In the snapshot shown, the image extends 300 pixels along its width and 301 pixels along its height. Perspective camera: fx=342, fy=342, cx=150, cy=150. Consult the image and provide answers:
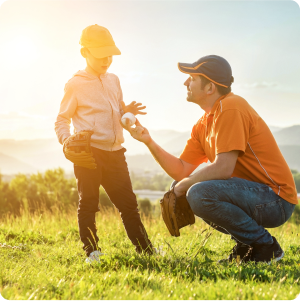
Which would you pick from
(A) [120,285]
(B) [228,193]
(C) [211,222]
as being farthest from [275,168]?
(A) [120,285]

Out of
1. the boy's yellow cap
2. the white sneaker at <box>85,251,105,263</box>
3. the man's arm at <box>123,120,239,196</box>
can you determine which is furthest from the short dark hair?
the white sneaker at <box>85,251,105,263</box>

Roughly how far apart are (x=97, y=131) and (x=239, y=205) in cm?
159

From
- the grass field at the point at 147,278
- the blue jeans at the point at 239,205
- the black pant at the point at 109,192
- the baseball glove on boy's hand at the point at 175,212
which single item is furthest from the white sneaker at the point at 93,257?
the blue jeans at the point at 239,205

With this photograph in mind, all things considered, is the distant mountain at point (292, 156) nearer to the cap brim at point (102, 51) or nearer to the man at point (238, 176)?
the man at point (238, 176)

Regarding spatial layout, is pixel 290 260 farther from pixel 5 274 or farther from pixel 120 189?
pixel 5 274

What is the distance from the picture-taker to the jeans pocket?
300cm

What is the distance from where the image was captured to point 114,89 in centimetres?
378

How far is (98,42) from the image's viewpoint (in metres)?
3.54

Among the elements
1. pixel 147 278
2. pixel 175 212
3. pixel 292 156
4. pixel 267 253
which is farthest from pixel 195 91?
pixel 292 156

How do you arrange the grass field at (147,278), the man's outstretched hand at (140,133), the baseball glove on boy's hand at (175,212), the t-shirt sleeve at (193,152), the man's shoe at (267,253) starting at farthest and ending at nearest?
the t-shirt sleeve at (193,152)
the man's outstretched hand at (140,133)
the baseball glove on boy's hand at (175,212)
the man's shoe at (267,253)
the grass field at (147,278)

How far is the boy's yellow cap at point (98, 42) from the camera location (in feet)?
11.5

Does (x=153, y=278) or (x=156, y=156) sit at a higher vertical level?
(x=156, y=156)

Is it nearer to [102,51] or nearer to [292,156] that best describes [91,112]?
[102,51]

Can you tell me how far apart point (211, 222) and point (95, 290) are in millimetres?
1380
